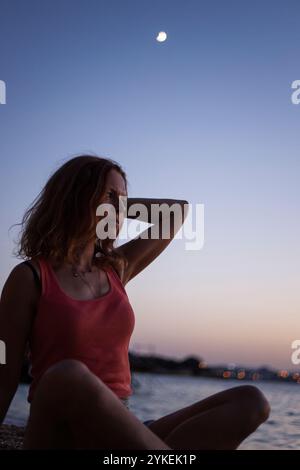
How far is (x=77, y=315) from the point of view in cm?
167

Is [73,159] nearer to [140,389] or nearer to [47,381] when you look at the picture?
[47,381]

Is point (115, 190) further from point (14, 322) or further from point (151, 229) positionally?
point (14, 322)

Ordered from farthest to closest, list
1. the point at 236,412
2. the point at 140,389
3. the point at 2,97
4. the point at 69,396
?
the point at 140,389 < the point at 2,97 < the point at 236,412 < the point at 69,396

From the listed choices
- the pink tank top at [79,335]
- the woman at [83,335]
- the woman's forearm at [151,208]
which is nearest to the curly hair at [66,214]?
the woman at [83,335]

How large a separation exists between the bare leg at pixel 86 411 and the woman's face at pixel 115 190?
737 mm

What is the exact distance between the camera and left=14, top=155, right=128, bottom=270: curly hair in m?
1.87

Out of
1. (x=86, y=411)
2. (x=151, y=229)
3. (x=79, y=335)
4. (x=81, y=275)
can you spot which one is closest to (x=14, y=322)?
(x=79, y=335)

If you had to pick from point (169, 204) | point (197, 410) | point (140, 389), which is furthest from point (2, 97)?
point (140, 389)

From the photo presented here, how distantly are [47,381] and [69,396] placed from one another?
0.22ft

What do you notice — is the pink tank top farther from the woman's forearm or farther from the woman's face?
the woman's forearm

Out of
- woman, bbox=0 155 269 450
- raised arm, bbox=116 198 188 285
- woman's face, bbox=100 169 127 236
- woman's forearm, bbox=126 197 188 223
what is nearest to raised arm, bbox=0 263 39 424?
woman, bbox=0 155 269 450

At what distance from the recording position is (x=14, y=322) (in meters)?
1.63

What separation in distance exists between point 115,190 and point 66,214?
20 centimetres

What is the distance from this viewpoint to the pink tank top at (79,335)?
1656 mm
